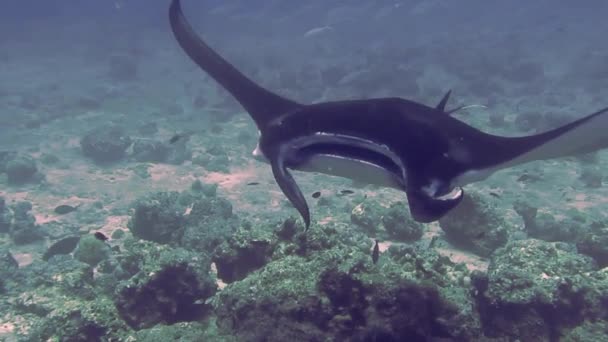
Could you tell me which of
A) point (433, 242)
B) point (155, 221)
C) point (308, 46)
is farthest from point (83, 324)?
point (308, 46)

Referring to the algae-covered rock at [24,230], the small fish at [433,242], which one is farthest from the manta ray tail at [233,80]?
the algae-covered rock at [24,230]

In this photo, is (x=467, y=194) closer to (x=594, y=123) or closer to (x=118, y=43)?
(x=594, y=123)

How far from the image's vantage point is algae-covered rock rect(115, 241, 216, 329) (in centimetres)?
614

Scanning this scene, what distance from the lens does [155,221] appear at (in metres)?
10.2

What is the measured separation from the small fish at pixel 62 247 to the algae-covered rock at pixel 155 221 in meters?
1.32

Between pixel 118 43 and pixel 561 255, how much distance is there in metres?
46.2

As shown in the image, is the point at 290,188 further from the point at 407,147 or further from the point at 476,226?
the point at 476,226

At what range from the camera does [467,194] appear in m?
9.02

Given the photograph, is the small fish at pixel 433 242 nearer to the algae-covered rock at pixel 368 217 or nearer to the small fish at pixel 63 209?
the algae-covered rock at pixel 368 217

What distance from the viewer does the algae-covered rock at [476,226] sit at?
8.66 metres

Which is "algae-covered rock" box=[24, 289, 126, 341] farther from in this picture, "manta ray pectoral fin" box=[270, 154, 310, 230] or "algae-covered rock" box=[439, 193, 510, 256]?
"algae-covered rock" box=[439, 193, 510, 256]

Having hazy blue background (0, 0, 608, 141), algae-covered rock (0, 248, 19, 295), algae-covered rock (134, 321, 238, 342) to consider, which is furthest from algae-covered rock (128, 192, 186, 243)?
hazy blue background (0, 0, 608, 141)

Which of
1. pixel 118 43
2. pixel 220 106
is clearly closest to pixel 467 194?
pixel 220 106

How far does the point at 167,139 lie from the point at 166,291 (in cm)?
1398
